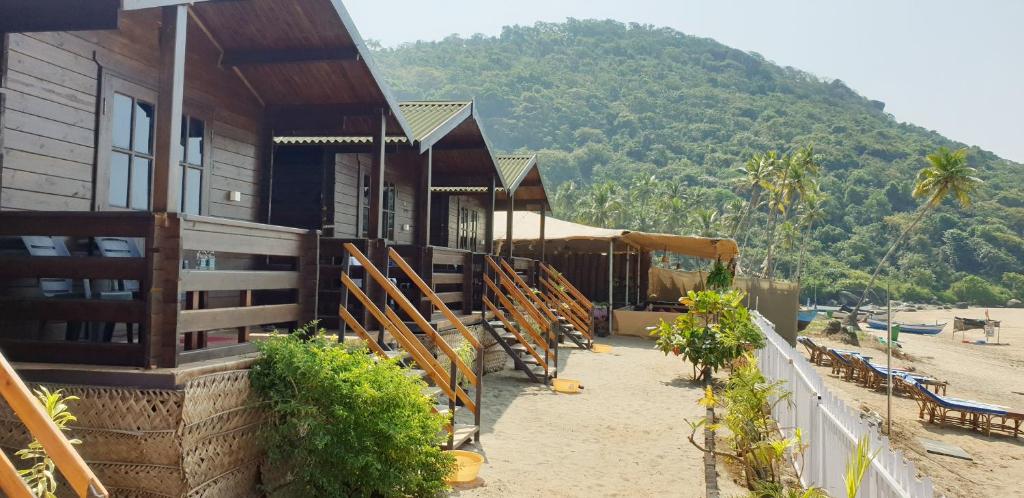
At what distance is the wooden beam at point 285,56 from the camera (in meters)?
6.68

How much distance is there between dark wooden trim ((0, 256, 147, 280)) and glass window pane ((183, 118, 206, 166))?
3.24 metres

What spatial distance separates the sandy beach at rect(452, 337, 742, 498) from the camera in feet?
18.9

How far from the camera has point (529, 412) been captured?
8.66m

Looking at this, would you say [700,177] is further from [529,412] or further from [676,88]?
[529,412]

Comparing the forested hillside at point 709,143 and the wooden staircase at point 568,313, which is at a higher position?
the forested hillside at point 709,143

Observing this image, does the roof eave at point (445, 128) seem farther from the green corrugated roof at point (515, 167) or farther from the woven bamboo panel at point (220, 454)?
the woven bamboo panel at point (220, 454)

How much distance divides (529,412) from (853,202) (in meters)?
103

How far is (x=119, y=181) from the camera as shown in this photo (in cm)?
632

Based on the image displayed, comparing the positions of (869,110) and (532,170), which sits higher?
(869,110)

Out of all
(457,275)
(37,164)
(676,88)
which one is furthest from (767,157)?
(676,88)

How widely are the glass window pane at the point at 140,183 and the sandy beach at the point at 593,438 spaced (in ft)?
14.7

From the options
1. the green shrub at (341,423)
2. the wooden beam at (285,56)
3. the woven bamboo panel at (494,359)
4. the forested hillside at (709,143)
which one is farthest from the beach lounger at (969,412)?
the forested hillside at (709,143)

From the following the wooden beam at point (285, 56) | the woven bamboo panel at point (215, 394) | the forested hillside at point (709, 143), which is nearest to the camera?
the woven bamboo panel at point (215, 394)

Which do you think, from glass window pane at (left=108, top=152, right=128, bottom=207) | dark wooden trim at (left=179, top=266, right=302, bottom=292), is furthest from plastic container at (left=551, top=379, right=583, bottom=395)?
glass window pane at (left=108, top=152, right=128, bottom=207)
